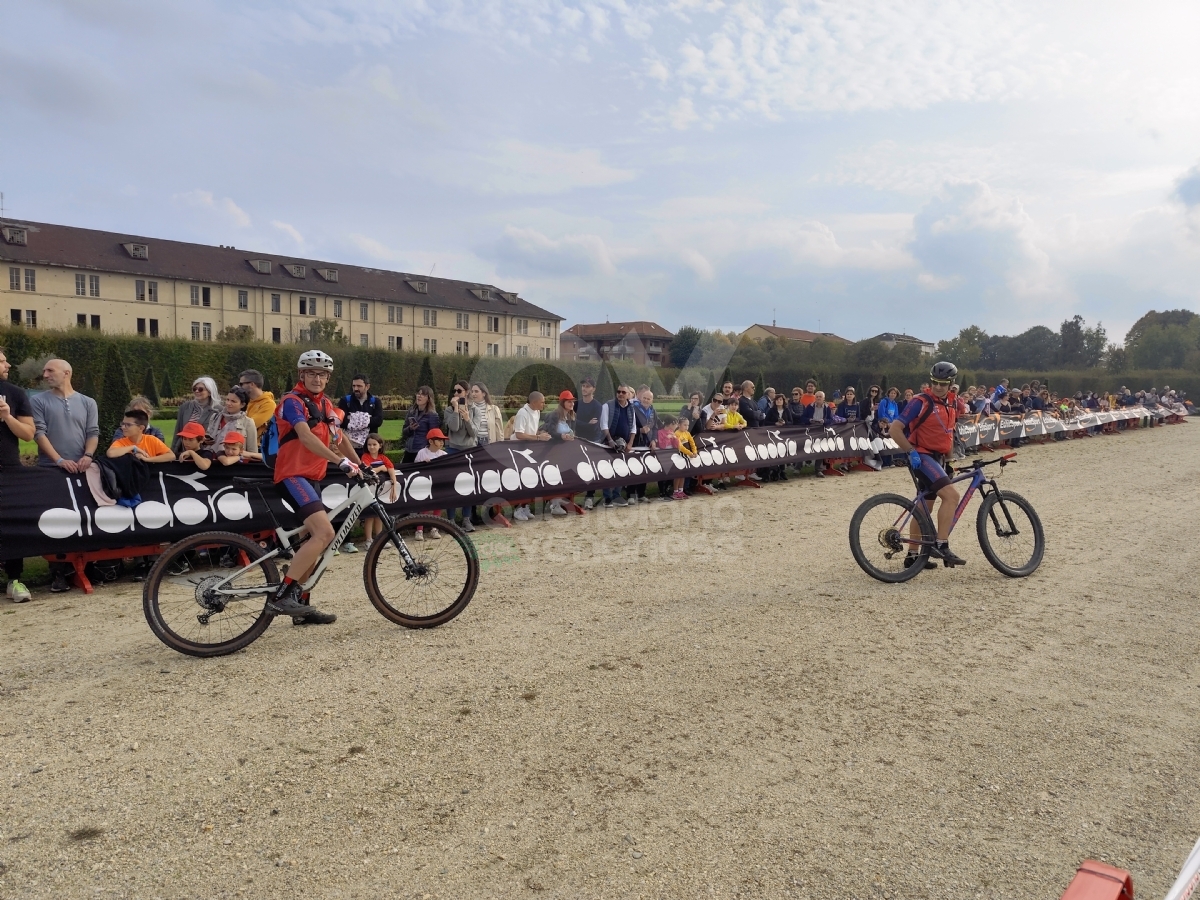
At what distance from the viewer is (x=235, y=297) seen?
66.9 m

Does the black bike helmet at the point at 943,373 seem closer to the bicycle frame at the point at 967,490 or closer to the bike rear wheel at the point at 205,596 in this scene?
the bicycle frame at the point at 967,490

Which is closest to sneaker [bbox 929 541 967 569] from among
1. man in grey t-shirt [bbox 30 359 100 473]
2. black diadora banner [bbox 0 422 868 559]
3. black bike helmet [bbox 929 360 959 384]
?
black bike helmet [bbox 929 360 959 384]

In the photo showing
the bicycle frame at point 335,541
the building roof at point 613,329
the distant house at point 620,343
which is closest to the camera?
the bicycle frame at point 335,541

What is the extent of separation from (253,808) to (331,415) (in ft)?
9.84

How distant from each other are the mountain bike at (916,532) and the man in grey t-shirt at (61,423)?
710cm

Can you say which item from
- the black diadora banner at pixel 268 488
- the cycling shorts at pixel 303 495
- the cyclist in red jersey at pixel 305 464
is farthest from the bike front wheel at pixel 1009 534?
the cycling shorts at pixel 303 495

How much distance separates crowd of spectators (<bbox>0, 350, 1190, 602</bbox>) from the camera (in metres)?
7.30

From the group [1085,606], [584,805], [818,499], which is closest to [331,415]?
[584,805]

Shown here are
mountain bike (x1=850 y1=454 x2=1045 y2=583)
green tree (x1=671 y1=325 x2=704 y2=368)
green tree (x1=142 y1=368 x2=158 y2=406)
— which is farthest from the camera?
green tree (x1=671 y1=325 x2=704 y2=368)

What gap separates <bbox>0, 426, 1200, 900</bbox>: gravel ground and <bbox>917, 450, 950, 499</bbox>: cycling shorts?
95cm

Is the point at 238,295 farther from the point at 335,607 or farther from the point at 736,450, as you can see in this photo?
the point at 335,607

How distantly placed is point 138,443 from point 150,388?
95.0 feet

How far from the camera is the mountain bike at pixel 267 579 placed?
210 inches

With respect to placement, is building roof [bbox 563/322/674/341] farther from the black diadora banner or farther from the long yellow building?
the black diadora banner
